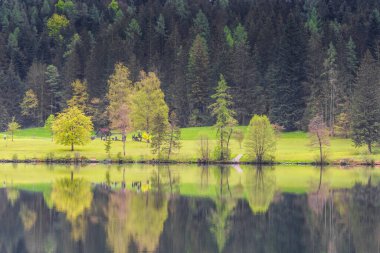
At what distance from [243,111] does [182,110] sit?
44.4 ft

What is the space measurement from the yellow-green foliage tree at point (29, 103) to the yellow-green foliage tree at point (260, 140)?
6553 cm

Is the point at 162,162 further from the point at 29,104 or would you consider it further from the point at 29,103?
the point at 29,103

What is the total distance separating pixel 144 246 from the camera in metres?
37.7

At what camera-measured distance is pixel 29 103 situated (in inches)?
5630

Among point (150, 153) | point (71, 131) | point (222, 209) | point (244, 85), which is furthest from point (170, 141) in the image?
point (222, 209)

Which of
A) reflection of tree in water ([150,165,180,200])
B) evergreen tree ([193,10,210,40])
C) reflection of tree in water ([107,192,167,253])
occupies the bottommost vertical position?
reflection of tree in water ([107,192,167,253])

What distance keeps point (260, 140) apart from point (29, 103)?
70.3 m

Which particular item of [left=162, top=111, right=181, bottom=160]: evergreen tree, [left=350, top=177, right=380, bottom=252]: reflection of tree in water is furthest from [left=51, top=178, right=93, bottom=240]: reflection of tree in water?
[left=162, top=111, right=181, bottom=160]: evergreen tree

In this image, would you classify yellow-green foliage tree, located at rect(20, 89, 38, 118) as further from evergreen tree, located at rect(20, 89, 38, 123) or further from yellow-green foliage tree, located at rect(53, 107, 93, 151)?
yellow-green foliage tree, located at rect(53, 107, 93, 151)

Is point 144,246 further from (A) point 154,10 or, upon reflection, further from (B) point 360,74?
(A) point 154,10

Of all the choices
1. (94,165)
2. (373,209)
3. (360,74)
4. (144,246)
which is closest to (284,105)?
(360,74)

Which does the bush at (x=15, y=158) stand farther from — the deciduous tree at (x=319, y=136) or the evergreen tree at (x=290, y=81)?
the evergreen tree at (x=290, y=81)

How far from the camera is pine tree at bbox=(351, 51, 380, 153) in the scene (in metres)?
90.5

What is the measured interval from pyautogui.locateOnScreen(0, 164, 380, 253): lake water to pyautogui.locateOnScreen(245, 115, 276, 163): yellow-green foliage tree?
8.54 metres
